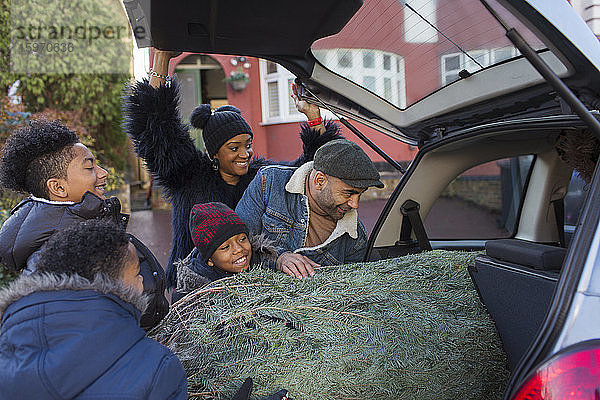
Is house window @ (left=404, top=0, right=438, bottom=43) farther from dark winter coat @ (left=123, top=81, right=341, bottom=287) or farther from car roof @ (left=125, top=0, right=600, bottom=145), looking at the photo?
dark winter coat @ (left=123, top=81, right=341, bottom=287)

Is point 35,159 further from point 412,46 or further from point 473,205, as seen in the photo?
point 473,205

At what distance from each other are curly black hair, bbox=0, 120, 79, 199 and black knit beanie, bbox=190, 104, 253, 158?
1.04m

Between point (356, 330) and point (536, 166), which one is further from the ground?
point (536, 166)

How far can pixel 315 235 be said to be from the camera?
2631mm

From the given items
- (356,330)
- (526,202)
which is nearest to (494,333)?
(356,330)

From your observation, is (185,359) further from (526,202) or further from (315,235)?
(526,202)

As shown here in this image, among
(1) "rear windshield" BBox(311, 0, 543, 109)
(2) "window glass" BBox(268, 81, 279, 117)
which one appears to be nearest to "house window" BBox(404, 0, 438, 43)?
(1) "rear windshield" BBox(311, 0, 543, 109)

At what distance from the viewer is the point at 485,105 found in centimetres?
229

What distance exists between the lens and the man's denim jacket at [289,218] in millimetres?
2562

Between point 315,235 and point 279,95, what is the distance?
9.81 meters

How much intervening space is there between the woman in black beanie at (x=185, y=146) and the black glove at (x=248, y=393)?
1.74 meters

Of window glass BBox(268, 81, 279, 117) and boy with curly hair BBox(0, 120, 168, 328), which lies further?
window glass BBox(268, 81, 279, 117)

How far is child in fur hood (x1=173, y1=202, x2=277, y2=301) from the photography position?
2170 mm

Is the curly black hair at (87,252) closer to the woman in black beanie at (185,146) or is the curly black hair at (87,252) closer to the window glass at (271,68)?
the woman in black beanie at (185,146)
